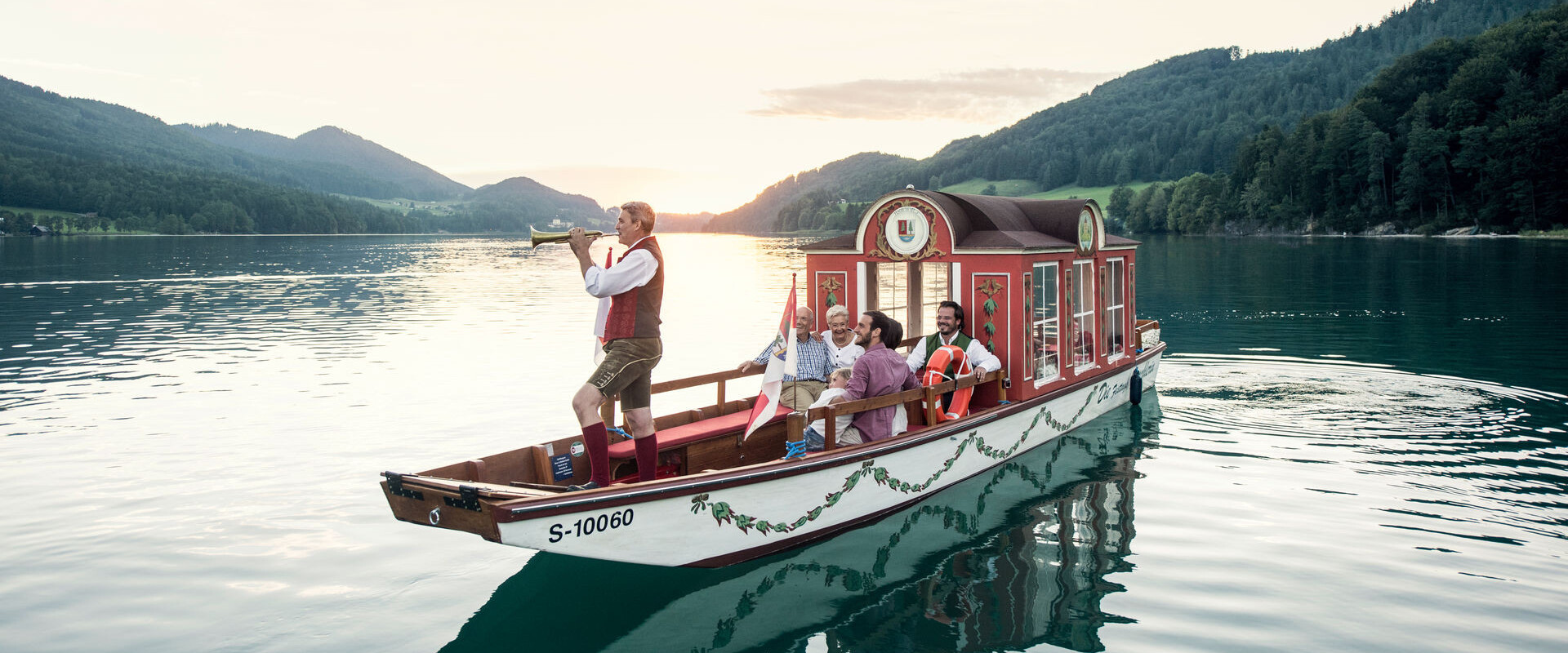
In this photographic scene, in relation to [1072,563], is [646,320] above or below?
above

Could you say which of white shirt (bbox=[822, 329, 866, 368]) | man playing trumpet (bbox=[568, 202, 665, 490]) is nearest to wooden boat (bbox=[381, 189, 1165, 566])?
man playing trumpet (bbox=[568, 202, 665, 490])

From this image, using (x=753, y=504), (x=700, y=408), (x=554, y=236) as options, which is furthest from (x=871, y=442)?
(x=554, y=236)

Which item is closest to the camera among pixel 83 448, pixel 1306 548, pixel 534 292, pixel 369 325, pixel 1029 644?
pixel 1029 644

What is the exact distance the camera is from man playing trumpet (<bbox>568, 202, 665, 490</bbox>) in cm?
799

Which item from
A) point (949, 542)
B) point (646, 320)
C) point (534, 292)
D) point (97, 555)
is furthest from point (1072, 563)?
point (534, 292)

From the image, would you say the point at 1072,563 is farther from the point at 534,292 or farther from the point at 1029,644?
the point at 534,292

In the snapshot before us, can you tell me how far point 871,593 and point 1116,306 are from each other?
31.5ft

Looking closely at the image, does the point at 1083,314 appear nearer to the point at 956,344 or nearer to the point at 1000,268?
the point at 1000,268

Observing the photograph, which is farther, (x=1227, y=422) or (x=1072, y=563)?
(x=1227, y=422)

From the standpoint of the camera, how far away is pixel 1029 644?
746 cm

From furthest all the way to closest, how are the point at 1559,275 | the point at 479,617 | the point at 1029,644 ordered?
the point at 1559,275 → the point at 479,617 → the point at 1029,644

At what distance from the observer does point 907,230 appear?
12.8 meters

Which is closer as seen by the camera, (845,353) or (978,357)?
(845,353)

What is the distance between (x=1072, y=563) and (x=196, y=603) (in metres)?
7.92
